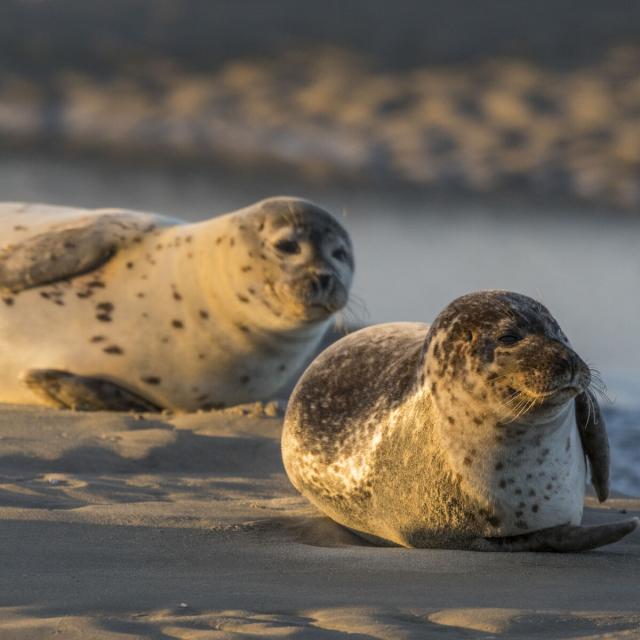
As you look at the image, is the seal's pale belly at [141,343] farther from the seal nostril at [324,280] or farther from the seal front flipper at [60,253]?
the seal nostril at [324,280]

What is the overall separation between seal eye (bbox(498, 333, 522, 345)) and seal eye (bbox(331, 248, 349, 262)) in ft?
8.04

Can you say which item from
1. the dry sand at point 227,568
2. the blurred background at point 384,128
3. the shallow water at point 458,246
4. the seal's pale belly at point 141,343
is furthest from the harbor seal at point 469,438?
the blurred background at point 384,128

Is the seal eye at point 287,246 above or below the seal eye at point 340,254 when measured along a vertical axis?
above

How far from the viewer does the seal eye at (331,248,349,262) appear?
22.5 feet

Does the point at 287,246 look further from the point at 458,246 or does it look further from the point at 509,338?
the point at 458,246

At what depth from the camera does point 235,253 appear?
7.12 meters

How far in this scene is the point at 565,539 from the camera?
4570 millimetres

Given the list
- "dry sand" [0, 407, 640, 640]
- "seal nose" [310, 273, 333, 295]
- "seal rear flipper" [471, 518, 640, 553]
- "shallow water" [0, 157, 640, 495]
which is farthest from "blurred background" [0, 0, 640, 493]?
"seal rear flipper" [471, 518, 640, 553]

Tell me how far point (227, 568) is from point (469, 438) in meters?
0.76

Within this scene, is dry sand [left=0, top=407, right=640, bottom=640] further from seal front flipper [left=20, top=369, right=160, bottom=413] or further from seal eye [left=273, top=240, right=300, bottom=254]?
seal eye [left=273, top=240, right=300, bottom=254]

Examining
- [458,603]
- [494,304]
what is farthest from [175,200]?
[458,603]

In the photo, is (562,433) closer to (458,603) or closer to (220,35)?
(458,603)

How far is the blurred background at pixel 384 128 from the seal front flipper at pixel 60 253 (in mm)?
2448

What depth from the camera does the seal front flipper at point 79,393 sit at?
6.85 metres
